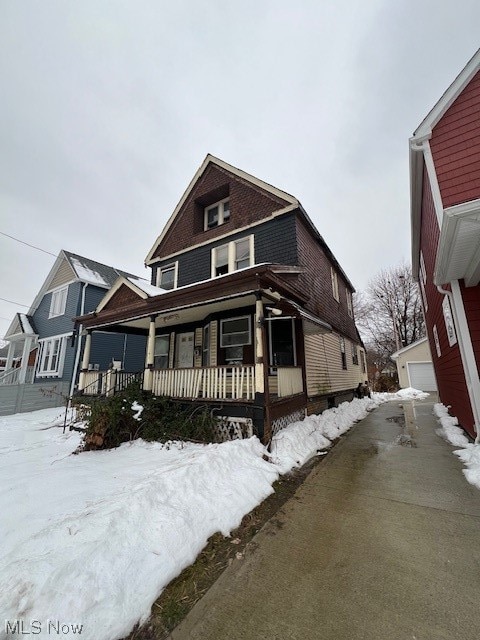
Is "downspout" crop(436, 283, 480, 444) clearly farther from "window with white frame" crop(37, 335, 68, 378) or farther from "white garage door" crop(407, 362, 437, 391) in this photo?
"white garage door" crop(407, 362, 437, 391)

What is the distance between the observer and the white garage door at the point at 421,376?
23.0 m

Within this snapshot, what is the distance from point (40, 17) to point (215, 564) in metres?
14.1

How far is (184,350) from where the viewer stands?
36.8 ft

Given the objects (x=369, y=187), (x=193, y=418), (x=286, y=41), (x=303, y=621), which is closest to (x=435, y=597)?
(x=303, y=621)

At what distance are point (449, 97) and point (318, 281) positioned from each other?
6.42 metres

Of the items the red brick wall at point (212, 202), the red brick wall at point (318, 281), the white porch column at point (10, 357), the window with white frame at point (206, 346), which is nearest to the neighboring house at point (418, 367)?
the red brick wall at point (318, 281)

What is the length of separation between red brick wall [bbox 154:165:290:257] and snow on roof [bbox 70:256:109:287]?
5.77 m

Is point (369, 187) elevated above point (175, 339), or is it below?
above

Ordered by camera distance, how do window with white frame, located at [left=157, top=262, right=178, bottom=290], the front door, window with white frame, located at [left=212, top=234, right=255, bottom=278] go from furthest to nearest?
window with white frame, located at [left=157, top=262, right=178, bottom=290] → the front door → window with white frame, located at [left=212, top=234, right=255, bottom=278]

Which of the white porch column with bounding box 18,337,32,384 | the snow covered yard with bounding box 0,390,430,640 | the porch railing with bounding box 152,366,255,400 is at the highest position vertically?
the white porch column with bounding box 18,337,32,384

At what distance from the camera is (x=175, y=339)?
11523mm

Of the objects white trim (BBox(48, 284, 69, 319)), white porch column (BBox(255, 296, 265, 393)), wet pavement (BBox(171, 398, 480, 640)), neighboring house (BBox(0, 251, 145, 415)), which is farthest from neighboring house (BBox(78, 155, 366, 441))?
white trim (BBox(48, 284, 69, 319))

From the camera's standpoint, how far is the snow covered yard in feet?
6.25

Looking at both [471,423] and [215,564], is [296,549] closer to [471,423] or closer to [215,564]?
[215,564]
